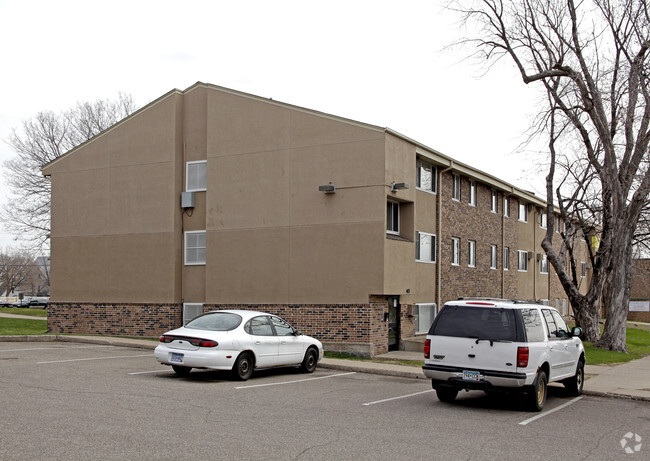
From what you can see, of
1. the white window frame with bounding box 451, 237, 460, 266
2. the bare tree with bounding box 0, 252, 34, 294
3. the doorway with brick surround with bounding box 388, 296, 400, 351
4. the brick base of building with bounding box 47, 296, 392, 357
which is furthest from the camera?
the bare tree with bounding box 0, 252, 34, 294

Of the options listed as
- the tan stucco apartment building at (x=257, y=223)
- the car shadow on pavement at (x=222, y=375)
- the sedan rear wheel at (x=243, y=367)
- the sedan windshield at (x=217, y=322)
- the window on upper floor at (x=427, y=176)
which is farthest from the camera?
the window on upper floor at (x=427, y=176)

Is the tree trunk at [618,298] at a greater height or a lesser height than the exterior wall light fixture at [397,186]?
lesser

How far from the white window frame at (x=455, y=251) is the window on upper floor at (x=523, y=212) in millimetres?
10024

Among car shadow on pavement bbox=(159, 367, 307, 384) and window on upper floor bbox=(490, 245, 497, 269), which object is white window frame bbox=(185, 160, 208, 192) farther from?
window on upper floor bbox=(490, 245, 497, 269)

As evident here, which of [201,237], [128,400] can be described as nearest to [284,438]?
[128,400]

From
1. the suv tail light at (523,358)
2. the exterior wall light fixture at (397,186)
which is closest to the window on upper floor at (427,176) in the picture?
the exterior wall light fixture at (397,186)


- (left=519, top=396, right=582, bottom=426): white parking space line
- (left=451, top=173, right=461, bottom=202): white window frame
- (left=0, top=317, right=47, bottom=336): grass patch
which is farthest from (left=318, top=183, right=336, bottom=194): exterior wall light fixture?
(left=0, top=317, right=47, bottom=336): grass patch

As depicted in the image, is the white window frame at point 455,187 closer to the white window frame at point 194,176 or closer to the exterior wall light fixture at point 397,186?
the exterior wall light fixture at point 397,186

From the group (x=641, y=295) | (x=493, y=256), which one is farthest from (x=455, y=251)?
(x=641, y=295)

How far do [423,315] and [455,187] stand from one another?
589 cm

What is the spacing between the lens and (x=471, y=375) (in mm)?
11391

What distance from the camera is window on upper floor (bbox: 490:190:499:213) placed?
32812 millimetres

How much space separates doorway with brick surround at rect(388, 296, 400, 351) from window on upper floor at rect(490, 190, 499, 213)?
1067 cm

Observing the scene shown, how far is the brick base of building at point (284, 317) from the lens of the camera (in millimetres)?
21672
